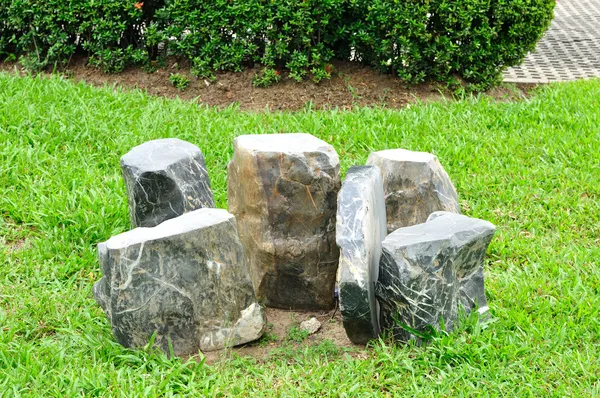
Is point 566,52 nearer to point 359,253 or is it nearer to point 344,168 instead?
point 344,168

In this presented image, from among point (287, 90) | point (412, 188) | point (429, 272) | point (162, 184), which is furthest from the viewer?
point (287, 90)

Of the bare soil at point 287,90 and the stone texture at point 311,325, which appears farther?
the bare soil at point 287,90

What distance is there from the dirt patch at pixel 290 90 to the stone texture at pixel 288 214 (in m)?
2.58

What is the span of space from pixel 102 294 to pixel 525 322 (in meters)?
1.97

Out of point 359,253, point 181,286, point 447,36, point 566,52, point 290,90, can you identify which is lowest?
point 566,52

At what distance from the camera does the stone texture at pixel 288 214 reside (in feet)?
12.4

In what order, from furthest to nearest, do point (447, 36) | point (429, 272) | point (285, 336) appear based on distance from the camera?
point (447, 36)
point (285, 336)
point (429, 272)

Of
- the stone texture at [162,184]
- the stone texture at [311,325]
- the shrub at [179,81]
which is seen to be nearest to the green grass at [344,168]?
the stone texture at [311,325]

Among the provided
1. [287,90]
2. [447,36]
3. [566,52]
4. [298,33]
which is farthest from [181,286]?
[566,52]

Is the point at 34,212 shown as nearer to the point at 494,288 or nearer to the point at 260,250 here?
the point at 260,250

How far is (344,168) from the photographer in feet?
17.9

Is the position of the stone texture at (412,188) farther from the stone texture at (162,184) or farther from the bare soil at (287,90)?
the bare soil at (287,90)

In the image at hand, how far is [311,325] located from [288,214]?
22.0 inches

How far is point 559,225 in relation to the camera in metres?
4.84
